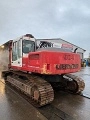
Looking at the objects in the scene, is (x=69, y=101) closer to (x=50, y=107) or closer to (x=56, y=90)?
(x=50, y=107)

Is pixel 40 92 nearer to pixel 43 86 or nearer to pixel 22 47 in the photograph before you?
pixel 43 86

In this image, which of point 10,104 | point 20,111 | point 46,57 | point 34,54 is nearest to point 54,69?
point 46,57

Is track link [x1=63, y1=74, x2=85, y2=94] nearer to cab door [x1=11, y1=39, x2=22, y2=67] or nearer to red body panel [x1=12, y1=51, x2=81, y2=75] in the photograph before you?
red body panel [x1=12, y1=51, x2=81, y2=75]

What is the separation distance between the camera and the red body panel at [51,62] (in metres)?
4.71

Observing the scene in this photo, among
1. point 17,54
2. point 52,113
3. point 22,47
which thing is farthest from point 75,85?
point 17,54

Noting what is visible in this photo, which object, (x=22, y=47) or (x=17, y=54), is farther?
(x=17, y=54)

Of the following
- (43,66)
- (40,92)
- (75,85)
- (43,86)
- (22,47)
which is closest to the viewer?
(43,66)

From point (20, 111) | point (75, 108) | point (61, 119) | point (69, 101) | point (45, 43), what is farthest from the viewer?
point (45, 43)

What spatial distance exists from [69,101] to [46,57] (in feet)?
7.10

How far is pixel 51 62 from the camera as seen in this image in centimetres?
473

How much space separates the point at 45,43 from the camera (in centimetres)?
673

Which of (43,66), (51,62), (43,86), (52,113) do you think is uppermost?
(51,62)

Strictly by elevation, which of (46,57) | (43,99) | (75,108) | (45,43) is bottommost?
(75,108)

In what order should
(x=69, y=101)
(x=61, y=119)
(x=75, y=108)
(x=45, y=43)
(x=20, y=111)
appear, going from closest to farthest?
(x=61, y=119) → (x=20, y=111) → (x=75, y=108) → (x=69, y=101) → (x=45, y=43)
